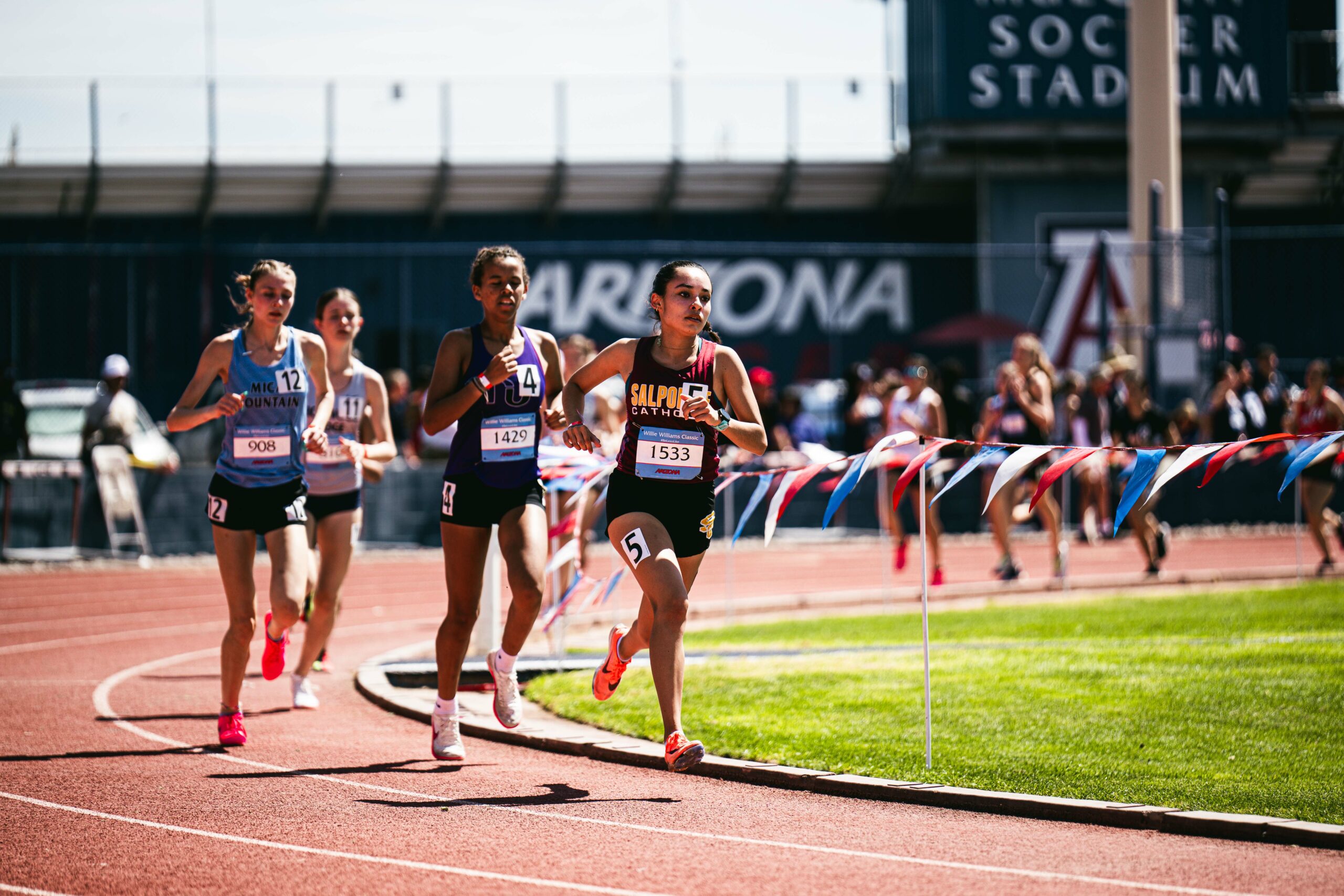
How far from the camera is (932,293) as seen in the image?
106 feet

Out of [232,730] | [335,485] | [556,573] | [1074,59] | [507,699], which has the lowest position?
[232,730]

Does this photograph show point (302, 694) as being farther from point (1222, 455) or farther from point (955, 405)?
point (955, 405)

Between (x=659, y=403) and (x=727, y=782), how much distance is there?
5.46 feet

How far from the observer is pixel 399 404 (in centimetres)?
2045

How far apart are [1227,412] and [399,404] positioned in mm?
10112

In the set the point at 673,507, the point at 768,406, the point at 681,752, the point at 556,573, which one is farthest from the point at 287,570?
the point at 768,406

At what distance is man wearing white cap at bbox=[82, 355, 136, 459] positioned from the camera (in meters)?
18.2

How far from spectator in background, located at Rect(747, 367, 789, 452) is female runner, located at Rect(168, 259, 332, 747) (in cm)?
878

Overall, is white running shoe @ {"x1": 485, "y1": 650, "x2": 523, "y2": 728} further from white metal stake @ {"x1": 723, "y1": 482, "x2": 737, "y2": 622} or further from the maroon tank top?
white metal stake @ {"x1": 723, "y1": 482, "x2": 737, "y2": 622}

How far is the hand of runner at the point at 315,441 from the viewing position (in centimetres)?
791

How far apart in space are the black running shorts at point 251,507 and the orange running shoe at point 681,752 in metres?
2.41

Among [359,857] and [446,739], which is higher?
[446,739]

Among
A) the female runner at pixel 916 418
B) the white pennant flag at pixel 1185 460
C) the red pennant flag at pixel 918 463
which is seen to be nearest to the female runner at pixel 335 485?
the red pennant flag at pixel 918 463

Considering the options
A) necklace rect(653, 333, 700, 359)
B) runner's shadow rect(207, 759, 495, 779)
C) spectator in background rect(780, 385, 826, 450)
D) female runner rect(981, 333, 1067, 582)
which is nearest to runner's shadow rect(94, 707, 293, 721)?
runner's shadow rect(207, 759, 495, 779)
